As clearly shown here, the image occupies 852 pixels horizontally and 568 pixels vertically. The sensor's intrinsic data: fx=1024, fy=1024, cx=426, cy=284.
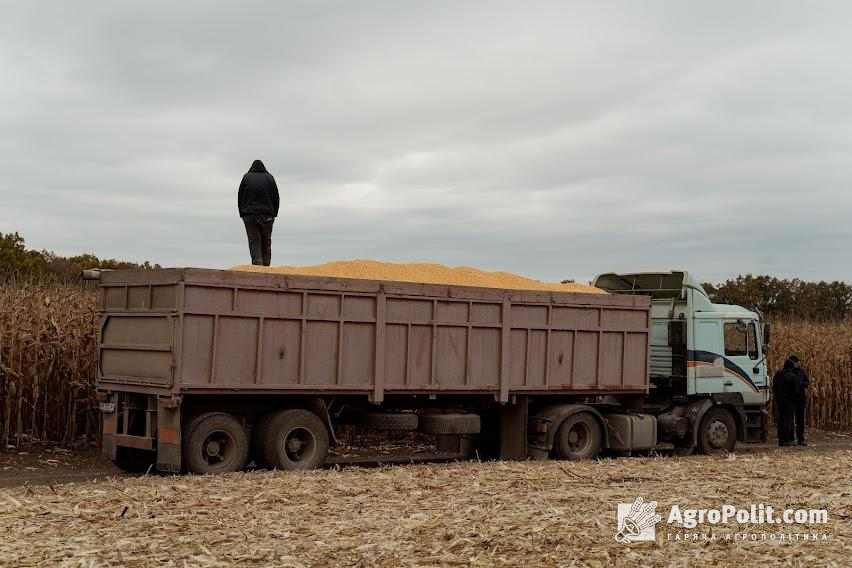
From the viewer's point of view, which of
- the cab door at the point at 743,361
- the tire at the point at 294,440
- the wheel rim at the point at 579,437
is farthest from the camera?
the cab door at the point at 743,361

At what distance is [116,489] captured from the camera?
12.2 meters

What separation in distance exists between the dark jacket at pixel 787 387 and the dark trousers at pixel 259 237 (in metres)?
12.2

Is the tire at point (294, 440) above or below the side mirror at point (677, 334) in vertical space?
below

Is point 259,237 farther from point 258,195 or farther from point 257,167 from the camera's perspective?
point 257,167

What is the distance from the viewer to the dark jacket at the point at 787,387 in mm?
23828

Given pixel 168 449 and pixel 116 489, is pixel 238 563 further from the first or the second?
pixel 168 449

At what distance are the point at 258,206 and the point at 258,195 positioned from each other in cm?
25

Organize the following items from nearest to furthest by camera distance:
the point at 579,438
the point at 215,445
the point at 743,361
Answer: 1. the point at 215,445
2. the point at 579,438
3. the point at 743,361

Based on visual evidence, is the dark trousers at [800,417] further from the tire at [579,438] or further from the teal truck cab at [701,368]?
the tire at [579,438]

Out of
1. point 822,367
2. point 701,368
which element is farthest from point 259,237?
point 822,367

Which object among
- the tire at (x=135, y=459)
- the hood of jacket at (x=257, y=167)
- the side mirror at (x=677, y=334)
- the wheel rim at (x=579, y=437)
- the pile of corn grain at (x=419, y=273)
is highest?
the hood of jacket at (x=257, y=167)

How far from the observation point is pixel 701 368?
65.6ft

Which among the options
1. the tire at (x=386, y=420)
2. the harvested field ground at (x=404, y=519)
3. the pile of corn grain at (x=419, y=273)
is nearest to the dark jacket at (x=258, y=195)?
the pile of corn grain at (x=419, y=273)

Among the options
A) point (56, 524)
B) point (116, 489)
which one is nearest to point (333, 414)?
point (116, 489)
